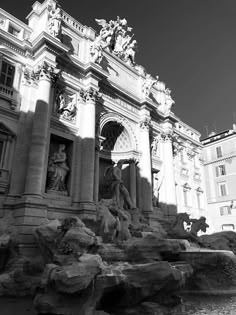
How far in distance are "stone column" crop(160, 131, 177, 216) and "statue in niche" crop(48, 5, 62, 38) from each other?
34.2 feet

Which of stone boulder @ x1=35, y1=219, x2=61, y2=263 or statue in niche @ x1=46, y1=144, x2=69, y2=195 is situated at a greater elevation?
statue in niche @ x1=46, y1=144, x2=69, y2=195

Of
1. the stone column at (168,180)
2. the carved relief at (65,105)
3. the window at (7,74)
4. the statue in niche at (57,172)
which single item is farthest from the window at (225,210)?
the window at (7,74)

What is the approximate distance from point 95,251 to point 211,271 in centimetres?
401

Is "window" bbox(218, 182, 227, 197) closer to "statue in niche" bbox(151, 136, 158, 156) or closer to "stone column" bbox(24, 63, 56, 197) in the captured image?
"statue in niche" bbox(151, 136, 158, 156)

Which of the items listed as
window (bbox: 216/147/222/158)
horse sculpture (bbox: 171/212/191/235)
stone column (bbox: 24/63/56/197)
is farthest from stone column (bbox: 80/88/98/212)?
window (bbox: 216/147/222/158)

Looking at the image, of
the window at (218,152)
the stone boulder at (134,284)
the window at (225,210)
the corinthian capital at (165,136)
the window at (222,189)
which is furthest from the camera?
the window at (218,152)

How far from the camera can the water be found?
19.3 feet

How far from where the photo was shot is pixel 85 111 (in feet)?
46.3

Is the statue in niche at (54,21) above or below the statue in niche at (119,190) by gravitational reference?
above

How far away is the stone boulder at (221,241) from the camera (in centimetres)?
1258

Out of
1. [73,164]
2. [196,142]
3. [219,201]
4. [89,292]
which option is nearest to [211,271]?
[89,292]

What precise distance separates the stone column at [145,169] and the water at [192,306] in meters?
8.58

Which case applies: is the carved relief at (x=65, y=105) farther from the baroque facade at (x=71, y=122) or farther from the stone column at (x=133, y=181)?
the stone column at (x=133, y=181)

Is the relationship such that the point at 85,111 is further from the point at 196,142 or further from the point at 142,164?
the point at 196,142
